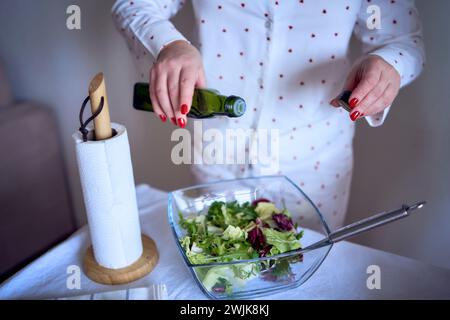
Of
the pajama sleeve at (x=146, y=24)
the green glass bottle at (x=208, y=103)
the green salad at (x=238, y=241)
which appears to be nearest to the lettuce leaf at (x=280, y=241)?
the green salad at (x=238, y=241)

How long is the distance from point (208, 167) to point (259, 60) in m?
0.23

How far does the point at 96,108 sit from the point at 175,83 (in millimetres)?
102

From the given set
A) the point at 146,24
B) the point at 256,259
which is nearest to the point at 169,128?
the point at 146,24

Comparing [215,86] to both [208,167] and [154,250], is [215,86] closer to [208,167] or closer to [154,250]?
[208,167]

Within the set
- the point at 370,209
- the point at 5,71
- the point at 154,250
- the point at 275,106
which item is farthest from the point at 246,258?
the point at 5,71

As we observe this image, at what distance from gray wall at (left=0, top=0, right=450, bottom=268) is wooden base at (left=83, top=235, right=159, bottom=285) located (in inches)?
18.6

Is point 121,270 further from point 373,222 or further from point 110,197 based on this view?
point 373,222

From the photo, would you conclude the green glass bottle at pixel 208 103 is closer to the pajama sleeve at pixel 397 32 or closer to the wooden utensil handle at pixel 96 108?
the wooden utensil handle at pixel 96 108

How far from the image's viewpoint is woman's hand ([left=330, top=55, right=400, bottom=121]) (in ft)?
1.55

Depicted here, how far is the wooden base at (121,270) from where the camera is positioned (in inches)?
20.6

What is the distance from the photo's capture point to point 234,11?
615 mm

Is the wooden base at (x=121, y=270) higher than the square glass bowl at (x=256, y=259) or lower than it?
lower

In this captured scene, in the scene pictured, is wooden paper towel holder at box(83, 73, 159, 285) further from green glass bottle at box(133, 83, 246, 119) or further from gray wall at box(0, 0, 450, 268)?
gray wall at box(0, 0, 450, 268)

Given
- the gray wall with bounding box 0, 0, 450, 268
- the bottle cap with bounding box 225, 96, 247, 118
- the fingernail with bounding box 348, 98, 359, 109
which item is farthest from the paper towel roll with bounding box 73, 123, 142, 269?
the gray wall with bounding box 0, 0, 450, 268
